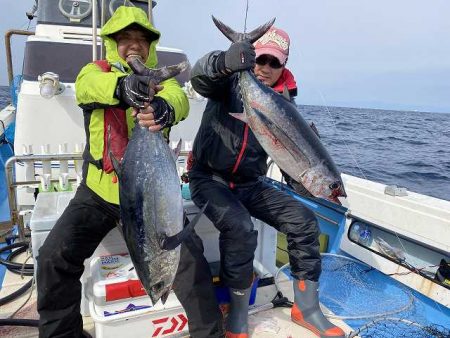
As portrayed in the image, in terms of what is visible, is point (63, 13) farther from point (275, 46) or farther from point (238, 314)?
point (238, 314)

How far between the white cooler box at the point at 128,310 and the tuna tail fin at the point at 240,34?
177 centimetres

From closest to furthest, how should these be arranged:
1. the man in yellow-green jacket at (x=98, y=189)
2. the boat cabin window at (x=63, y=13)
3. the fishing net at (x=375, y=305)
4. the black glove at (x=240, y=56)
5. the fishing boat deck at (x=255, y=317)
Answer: the black glove at (x=240, y=56), the man in yellow-green jacket at (x=98, y=189), the fishing boat deck at (x=255, y=317), the fishing net at (x=375, y=305), the boat cabin window at (x=63, y=13)

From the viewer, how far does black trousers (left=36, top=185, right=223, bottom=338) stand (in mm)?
2268

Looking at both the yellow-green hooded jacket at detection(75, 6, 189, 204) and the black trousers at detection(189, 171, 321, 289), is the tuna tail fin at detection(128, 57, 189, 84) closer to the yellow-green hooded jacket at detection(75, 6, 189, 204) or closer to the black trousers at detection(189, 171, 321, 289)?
the yellow-green hooded jacket at detection(75, 6, 189, 204)

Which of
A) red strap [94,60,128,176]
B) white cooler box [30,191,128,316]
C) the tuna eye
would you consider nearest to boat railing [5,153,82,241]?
white cooler box [30,191,128,316]

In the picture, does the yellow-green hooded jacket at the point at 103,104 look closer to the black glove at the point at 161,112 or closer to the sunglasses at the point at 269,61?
the black glove at the point at 161,112

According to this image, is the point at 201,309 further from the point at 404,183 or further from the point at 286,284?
the point at 404,183

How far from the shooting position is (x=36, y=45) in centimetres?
579

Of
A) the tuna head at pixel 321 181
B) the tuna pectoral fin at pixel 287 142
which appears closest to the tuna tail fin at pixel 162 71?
the tuna pectoral fin at pixel 287 142

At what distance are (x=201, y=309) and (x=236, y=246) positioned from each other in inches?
18.9

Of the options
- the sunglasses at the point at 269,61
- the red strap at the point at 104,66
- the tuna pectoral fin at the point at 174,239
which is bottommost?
the tuna pectoral fin at the point at 174,239

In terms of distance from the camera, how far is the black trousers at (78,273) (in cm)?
227

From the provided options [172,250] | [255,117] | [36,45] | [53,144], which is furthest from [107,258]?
[36,45]

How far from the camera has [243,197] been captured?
3.08m
